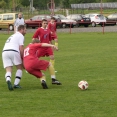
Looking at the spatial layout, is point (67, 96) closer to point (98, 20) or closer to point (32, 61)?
point (32, 61)

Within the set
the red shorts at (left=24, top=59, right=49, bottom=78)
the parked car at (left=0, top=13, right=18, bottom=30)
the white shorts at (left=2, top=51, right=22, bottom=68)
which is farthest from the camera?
the parked car at (left=0, top=13, right=18, bottom=30)

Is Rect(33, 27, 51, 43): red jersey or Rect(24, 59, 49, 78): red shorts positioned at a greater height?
Rect(33, 27, 51, 43): red jersey

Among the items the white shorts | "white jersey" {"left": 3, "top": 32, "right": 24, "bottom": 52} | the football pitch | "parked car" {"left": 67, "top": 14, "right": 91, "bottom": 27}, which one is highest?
"white jersey" {"left": 3, "top": 32, "right": 24, "bottom": 52}

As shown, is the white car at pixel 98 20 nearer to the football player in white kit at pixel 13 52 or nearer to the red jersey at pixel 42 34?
the red jersey at pixel 42 34

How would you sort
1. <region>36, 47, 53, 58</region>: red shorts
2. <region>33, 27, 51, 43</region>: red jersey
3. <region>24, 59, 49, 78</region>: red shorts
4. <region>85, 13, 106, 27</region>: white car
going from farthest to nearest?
<region>85, 13, 106, 27</region>: white car < <region>33, 27, 51, 43</region>: red jersey < <region>36, 47, 53, 58</region>: red shorts < <region>24, 59, 49, 78</region>: red shorts

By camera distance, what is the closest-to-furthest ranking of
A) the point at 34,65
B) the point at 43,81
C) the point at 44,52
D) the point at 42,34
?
1. the point at 34,65
2. the point at 43,81
3. the point at 44,52
4. the point at 42,34

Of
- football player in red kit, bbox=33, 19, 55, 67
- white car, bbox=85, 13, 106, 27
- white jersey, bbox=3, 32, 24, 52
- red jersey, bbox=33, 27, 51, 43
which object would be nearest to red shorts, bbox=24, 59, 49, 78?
white jersey, bbox=3, 32, 24, 52

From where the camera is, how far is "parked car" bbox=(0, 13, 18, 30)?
1975 inches

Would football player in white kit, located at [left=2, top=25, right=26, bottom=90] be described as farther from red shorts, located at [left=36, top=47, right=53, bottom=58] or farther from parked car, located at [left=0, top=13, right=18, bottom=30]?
parked car, located at [left=0, top=13, right=18, bottom=30]

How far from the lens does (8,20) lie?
2013 inches

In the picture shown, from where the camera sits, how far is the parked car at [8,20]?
5016 centimetres

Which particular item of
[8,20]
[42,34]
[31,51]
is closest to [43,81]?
[31,51]

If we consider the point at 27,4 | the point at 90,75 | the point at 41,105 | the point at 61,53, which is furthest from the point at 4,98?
the point at 27,4

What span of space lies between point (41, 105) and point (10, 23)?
40803 mm
